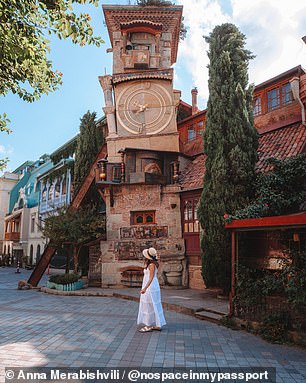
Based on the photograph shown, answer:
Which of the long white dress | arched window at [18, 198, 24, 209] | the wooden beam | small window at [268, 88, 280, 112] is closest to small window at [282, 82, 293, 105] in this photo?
small window at [268, 88, 280, 112]

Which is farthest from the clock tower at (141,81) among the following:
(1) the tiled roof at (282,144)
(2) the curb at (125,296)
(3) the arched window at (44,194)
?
(3) the arched window at (44,194)

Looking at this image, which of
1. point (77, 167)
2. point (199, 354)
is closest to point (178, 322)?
point (199, 354)

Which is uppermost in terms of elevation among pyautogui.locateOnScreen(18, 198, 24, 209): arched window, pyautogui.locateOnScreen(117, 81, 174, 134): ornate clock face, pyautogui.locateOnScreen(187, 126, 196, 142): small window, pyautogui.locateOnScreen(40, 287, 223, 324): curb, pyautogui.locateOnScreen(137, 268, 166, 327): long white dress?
pyautogui.locateOnScreen(117, 81, 174, 134): ornate clock face

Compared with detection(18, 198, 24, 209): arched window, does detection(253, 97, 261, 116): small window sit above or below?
above

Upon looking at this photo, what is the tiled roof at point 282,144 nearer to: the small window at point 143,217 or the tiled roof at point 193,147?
the tiled roof at point 193,147

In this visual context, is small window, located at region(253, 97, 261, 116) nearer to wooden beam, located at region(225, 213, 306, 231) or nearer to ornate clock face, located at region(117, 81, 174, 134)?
ornate clock face, located at region(117, 81, 174, 134)

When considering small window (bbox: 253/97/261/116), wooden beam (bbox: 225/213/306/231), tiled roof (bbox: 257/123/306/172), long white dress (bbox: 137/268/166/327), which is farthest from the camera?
small window (bbox: 253/97/261/116)

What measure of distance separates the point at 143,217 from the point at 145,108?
5.81m

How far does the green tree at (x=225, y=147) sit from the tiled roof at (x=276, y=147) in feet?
4.03

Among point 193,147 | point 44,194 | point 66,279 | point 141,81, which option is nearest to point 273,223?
point 66,279

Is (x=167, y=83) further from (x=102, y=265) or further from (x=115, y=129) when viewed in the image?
(x=102, y=265)

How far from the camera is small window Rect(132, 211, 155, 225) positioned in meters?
13.7

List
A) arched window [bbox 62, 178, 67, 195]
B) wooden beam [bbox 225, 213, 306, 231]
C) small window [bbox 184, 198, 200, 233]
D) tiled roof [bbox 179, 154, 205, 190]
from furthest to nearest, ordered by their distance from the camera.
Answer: arched window [bbox 62, 178, 67, 195], tiled roof [bbox 179, 154, 205, 190], small window [bbox 184, 198, 200, 233], wooden beam [bbox 225, 213, 306, 231]

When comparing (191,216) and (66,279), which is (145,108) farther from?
(66,279)
